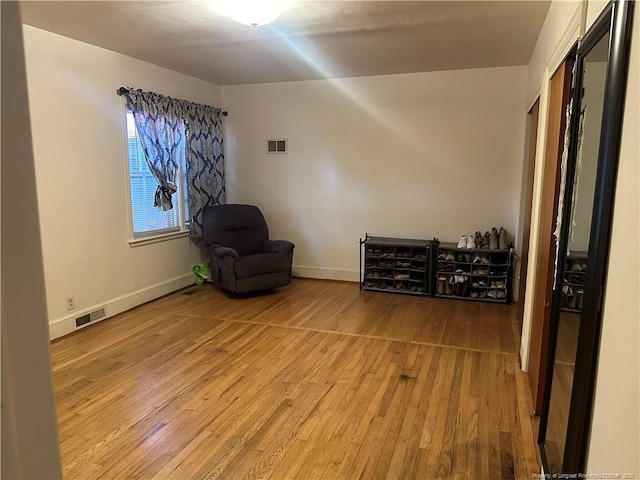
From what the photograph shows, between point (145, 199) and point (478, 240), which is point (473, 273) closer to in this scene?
point (478, 240)

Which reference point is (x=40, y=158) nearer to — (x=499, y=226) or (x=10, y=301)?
(x=10, y=301)

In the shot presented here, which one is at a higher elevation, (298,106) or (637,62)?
(298,106)

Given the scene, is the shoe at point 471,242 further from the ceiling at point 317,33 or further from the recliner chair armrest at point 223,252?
the recliner chair armrest at point 223,252

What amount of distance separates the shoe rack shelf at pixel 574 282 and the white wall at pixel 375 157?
3.22 m

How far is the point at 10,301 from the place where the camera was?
455 millimetres

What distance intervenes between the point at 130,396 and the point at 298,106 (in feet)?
12.6

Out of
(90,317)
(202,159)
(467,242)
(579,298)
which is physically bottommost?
(90,317)

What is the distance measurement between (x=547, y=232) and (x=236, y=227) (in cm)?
356

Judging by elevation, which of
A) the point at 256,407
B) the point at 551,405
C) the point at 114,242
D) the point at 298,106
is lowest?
the point at 256,407

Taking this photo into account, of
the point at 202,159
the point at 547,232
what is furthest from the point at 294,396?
the point at 202,159

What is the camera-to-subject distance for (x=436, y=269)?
4832 millimetres

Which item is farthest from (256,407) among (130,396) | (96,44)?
(96,44)

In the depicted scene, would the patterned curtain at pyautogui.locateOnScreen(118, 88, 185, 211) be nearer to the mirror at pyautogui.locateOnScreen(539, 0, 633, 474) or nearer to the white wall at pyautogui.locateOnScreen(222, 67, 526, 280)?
the white wall at pyautogui.locateOnScreen(222, 67, 526, 280)

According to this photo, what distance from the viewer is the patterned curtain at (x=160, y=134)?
4312 millimetres
